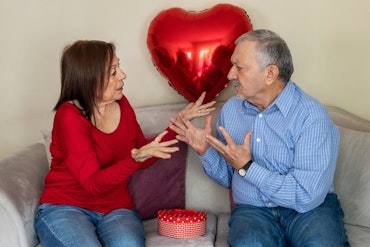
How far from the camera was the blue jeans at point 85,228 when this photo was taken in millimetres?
2193

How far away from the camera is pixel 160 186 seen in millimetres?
2688

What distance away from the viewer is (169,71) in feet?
9.43

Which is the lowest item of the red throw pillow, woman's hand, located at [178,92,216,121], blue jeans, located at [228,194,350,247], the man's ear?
the red throw pillow

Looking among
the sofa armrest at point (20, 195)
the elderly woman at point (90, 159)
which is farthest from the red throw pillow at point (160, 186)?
the sofa armrest at point (20, 195)

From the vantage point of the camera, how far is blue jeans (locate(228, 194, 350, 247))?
7.02 feet

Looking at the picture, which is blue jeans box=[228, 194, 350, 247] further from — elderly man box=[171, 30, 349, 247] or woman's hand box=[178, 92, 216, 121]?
woman's hand box=[178, 92, 216, 121]

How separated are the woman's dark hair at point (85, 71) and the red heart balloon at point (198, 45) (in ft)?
1.84

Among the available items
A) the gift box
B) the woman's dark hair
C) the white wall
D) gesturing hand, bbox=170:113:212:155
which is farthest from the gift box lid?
the white wall

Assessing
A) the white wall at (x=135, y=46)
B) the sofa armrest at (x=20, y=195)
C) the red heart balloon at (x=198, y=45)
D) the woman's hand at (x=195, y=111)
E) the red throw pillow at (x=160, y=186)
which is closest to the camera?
the sofa armrest at (x=20, y=195)

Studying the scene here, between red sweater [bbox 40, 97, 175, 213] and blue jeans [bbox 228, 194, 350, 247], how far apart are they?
1.41ft

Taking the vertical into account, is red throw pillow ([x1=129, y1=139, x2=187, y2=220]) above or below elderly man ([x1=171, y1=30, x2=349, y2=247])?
below

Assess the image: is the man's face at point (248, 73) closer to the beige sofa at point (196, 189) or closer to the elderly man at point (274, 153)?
the elderly man at point (274, 153)

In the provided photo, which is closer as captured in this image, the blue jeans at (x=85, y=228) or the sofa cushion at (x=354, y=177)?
the blue jeans at (x=85, y=228)

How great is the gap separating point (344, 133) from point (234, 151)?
2.14ft
